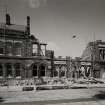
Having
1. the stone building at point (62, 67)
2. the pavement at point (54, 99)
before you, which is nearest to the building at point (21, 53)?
the stone building at point (62, 67)

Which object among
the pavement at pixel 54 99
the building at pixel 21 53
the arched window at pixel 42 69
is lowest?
the pavement at pixel 54 99

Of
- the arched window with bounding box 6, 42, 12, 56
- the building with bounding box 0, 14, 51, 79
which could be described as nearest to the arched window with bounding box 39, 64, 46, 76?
the building with bounding box 0, 14, 51, 79

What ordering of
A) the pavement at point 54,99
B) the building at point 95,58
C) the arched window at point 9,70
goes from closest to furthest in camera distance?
the pavement at point 54,99 → the arched window at point 9,70 → the building at point 95,58

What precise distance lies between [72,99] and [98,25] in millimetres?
5024

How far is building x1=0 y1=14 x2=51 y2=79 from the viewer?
9.33 m

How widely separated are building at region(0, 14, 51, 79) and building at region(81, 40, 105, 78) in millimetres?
3323

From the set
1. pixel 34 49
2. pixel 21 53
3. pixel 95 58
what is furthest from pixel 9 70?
pixel 95 58

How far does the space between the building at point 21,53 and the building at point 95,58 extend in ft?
10.9

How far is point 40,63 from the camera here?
10.2 m

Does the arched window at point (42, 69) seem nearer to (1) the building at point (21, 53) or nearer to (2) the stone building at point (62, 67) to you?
(1) the building at point (21, 53)

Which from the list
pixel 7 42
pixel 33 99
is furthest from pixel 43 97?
pixel 7 42

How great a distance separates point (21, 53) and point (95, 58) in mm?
6230

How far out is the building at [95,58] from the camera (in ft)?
33.6

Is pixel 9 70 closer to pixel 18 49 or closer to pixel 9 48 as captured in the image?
pixel 9 48
